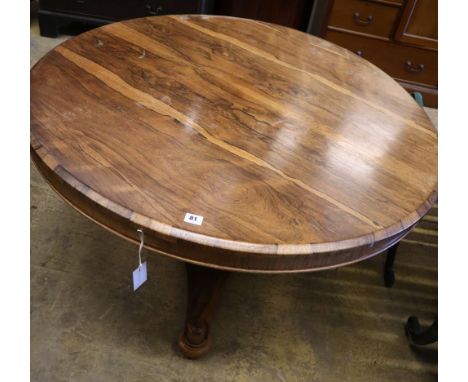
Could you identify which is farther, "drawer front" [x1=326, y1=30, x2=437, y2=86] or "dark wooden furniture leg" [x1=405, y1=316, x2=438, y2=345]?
"drawer front" [x1=326, y1=30, x2=437, y2=86]

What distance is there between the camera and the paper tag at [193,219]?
27.9 inches

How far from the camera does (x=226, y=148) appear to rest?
874 mm

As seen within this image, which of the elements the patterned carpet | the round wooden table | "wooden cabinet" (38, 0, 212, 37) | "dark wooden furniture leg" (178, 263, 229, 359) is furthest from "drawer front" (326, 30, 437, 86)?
"dark wooden furniture leg" (178, 263, 229, 359)

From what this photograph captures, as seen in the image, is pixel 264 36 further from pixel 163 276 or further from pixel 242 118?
pixel 163 276

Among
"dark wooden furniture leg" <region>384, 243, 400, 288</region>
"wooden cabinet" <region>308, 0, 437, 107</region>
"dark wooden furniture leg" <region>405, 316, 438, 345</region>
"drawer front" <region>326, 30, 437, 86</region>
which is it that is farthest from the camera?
"drawer front" <region>326, 30, 437, 86</region>

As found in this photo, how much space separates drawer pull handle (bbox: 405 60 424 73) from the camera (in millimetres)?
2236

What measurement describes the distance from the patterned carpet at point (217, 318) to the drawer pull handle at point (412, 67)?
1229mm

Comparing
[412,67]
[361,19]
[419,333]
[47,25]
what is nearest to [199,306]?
[419,333]

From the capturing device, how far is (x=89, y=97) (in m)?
→ 0.93

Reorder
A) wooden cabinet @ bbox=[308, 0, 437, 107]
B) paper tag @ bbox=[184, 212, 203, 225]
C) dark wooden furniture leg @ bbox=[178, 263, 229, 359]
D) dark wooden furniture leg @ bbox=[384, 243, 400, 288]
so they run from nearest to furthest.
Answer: paper tag @ bbox=[184, 212, 203, 225] < dark wooden furniture leg @ bbox=[178, 263, 229, 359] < dark wooden furniture leg @ bbox=[384, 243, 400, 288] < wooden cabinet @ bbox=[308, 0, 437, 107]

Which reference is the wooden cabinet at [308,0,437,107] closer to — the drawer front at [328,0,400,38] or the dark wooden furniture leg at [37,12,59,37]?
the drawer front at [328,0,400,38]

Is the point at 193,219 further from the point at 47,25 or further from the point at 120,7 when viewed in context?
the point at 47,25

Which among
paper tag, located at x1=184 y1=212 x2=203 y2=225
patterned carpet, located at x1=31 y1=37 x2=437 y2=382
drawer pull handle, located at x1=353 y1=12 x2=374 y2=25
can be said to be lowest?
patterned carpet, located at x1=31 y1=37 x2=437 y2=382

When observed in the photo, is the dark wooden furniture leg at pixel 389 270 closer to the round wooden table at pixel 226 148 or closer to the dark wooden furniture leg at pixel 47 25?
the round wooden table at pixel 226 148
